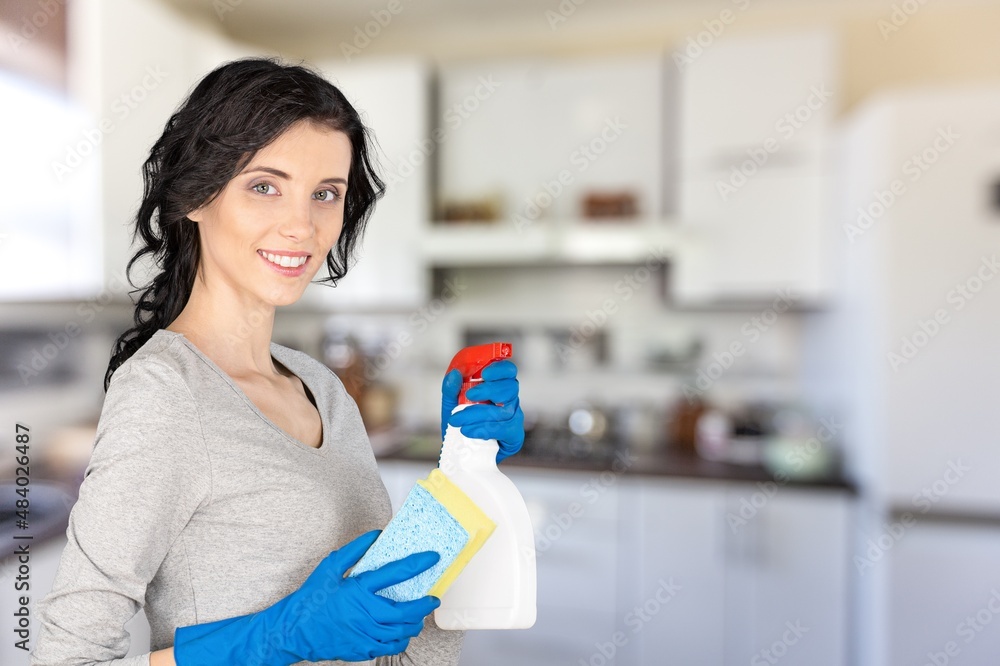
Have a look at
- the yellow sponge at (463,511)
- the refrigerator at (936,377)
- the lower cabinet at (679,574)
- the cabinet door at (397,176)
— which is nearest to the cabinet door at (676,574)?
the lower cabinet at (679,574)

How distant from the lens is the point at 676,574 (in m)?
2.27

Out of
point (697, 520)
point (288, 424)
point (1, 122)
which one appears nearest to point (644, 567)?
point (697, 520)

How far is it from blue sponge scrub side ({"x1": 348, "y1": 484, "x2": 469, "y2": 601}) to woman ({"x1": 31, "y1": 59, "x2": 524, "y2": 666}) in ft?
0.04

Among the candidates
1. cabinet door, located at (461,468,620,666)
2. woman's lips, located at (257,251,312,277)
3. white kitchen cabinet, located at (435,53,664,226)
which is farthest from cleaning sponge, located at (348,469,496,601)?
white kitchen cabinet, located at (435,53,664,226)

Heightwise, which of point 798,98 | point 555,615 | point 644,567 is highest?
point 798,98

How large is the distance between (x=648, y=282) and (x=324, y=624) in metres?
2.42

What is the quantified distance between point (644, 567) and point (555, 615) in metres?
0.36

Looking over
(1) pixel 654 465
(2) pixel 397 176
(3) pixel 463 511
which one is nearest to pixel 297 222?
(3) pixel 463 511

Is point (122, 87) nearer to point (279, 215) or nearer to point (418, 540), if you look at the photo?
point (279, 215)

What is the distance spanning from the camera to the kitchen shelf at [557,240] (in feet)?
7.84

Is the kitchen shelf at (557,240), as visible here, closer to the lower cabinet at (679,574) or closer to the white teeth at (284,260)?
the lower cabinet at (679,574)

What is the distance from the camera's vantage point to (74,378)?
2176 mm

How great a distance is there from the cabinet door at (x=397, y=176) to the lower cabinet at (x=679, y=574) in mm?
886

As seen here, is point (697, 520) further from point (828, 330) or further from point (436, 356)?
point (436, 356)
